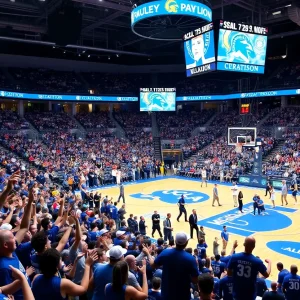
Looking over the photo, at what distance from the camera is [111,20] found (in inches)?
1299

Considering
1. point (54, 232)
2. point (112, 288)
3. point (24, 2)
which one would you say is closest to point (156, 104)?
point (24, 2)

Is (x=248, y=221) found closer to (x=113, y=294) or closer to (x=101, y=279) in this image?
(x=101, y=279)

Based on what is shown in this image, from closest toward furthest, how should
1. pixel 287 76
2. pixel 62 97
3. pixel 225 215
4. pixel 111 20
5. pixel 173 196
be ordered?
pixel 225 215
pixel 173 196
pixel 111 20
pixel 62 97
pixel 287 76

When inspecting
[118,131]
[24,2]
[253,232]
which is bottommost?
[253,232]

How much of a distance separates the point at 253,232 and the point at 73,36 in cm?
1866

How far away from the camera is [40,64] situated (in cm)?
4203

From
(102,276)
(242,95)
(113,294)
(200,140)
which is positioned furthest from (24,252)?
(242,95)

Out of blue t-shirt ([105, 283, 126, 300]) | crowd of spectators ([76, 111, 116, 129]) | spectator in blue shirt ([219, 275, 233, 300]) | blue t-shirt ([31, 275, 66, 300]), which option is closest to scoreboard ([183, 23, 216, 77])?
spectator in blue shirt ([219, 275, 233, 300])

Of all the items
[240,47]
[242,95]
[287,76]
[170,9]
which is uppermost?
[287,76]

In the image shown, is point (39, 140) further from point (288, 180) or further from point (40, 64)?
point (288, 180)

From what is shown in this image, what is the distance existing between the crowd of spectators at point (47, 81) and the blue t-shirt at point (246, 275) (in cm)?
3531

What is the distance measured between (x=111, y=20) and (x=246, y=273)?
31861 millimetres

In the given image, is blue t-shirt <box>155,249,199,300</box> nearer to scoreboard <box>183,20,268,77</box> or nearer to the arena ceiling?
scoreboard <box>183,20,268,77</box>

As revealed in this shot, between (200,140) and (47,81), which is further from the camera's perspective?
(47,81)
